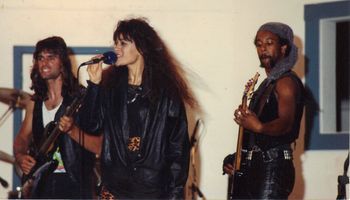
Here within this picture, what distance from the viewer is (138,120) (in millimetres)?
5277

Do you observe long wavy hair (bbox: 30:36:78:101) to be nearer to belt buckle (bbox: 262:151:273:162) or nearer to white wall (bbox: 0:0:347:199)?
white wall (bbox: 0:0:347:199)

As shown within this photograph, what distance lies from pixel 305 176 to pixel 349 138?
42 centimetres

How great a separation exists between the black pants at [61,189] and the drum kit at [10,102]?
359 millimetres

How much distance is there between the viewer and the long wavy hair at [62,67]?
18.3 feet

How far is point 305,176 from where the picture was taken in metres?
5.93

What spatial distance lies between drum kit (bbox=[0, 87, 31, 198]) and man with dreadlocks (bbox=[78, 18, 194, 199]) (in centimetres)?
51

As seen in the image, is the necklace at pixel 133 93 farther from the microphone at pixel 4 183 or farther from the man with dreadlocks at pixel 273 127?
the microphone at pixel 4 183

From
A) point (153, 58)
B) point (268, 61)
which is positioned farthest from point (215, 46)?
point (268, 61)

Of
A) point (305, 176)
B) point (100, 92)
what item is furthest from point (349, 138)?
point (100, 92)

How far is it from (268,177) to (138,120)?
95cm

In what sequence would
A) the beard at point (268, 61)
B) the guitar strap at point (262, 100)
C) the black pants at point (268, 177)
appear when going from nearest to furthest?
the black pants at point (268, 177) → the guitar strap at point (262, 100) → the beard at point (268, 61)

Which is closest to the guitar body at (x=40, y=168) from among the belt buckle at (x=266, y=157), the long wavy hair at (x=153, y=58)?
the long wavy hair at (x=153, y=58)

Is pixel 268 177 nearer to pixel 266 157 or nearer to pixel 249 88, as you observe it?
pixel 266 157

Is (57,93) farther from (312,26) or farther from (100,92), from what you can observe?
(312,26)
